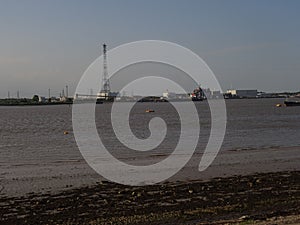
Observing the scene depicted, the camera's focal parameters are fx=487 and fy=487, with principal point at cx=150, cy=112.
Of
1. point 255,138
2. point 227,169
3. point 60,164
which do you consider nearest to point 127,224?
point 227,169

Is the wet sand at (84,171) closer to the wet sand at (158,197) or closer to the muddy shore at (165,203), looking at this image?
the wet sand at (158,197)

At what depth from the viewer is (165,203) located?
51.2 ft

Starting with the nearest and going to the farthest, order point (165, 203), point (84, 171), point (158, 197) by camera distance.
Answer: point (165, 203) < point (158, 197) < point (84, 171)

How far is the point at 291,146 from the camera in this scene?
36.9m

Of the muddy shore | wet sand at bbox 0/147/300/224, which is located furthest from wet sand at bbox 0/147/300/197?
A: the muddy shore

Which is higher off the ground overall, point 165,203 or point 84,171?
point 165,203

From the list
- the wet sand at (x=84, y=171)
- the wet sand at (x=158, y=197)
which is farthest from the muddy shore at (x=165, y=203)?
the wet sand at (x=84, y=171)

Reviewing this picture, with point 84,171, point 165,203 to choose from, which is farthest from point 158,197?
point 84,171

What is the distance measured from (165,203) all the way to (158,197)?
3.68 feet

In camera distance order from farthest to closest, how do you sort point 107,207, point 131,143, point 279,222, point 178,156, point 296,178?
point 131,143 → point 178,156 → point 296,178 → point 107,207 → point 279,222

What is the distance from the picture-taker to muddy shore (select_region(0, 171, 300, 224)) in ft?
44.6

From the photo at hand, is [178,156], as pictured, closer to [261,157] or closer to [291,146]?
[261,157]

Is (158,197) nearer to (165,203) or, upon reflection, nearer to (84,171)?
(165,203)

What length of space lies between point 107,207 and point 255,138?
32040 millimetres
